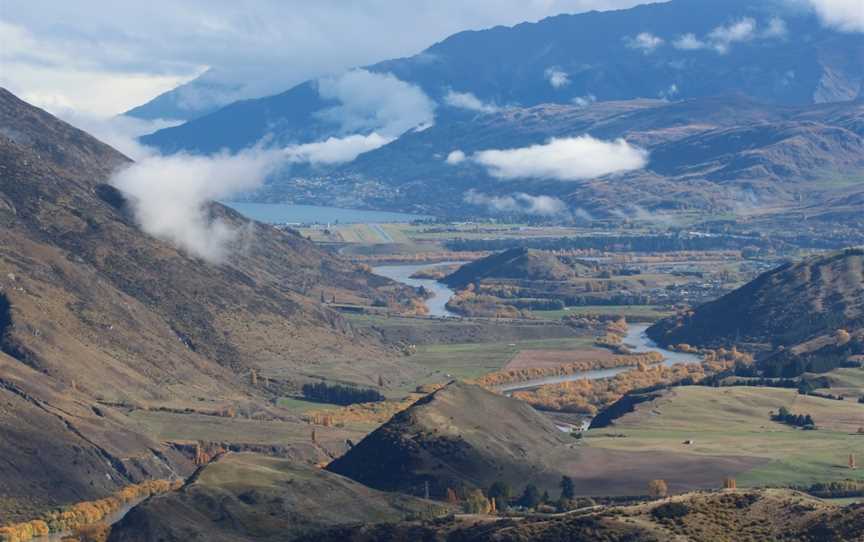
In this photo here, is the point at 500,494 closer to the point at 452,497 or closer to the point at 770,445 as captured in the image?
the point at 452,497

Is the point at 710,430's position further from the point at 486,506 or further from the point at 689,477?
the point at 486,506

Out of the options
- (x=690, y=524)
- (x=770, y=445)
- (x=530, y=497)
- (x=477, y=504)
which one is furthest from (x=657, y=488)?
(x=690, y=524)

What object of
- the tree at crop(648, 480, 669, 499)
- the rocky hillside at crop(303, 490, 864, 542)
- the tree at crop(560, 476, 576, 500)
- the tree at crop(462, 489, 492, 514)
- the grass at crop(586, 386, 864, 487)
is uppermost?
the rocky hillside at crop(303, 490, 864, 542)

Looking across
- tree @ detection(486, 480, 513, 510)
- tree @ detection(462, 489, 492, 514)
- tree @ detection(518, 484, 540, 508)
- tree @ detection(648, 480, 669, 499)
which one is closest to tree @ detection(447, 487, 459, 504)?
tree @ detection(462, 489, 492, 514)

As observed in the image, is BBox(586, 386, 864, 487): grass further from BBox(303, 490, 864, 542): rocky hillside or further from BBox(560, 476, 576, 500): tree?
BBox(303, 490, 864, 542): rocky hillside

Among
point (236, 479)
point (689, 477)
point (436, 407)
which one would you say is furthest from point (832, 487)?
point (236, 479)

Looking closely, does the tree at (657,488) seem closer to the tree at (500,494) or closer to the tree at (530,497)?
the tree at (530,497)
